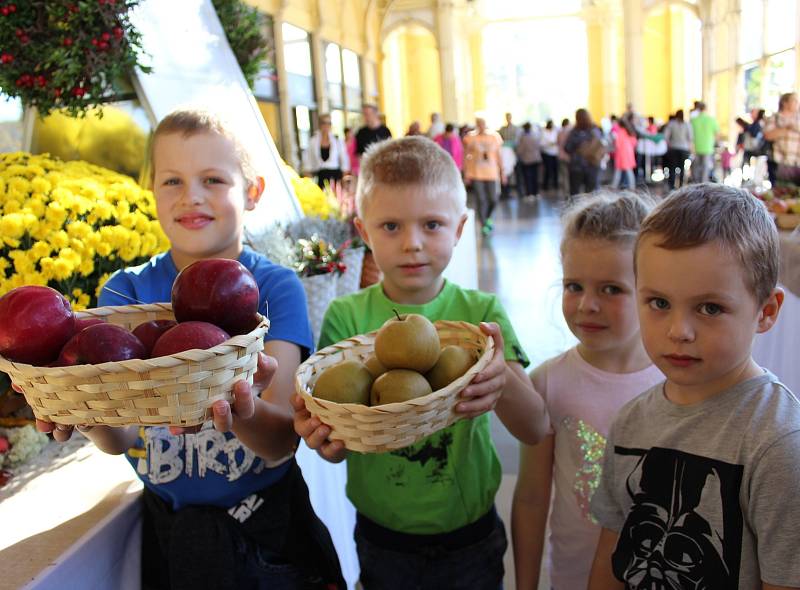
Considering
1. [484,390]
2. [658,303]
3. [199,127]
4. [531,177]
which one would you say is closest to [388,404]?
[484,390]

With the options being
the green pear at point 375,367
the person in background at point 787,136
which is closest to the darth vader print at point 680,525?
the green pear at point 375,367

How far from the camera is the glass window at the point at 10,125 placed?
351cm

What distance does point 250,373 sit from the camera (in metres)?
1.25

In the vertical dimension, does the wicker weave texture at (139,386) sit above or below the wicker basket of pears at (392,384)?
above

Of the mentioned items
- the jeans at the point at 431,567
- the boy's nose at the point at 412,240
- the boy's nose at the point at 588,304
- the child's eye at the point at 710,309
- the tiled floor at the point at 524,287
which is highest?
the boy's nose at the point at 412,240

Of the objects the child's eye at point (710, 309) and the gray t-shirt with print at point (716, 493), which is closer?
the gray t-shirt with print at point (716, 493)

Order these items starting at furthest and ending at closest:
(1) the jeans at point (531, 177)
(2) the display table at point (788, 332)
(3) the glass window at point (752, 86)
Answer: (3) the glass window at point (752, 86) → (1) the jeans at point (531, 177) → (2) the display table at point (788, 332)

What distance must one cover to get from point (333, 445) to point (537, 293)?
6.11 m

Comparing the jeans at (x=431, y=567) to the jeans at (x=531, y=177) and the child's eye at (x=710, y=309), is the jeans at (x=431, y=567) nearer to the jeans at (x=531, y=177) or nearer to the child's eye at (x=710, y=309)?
the child's eye at (x=710, y=309)

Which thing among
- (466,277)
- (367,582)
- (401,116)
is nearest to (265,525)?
(367,582)

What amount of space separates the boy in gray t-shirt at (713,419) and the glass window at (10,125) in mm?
3335

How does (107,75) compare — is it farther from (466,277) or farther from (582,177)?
(582,177)

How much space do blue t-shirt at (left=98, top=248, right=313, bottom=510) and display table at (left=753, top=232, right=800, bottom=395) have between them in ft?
7.75

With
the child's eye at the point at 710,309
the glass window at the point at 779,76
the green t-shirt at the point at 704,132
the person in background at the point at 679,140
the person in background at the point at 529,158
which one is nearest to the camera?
the child's eye at the point at 710,309
